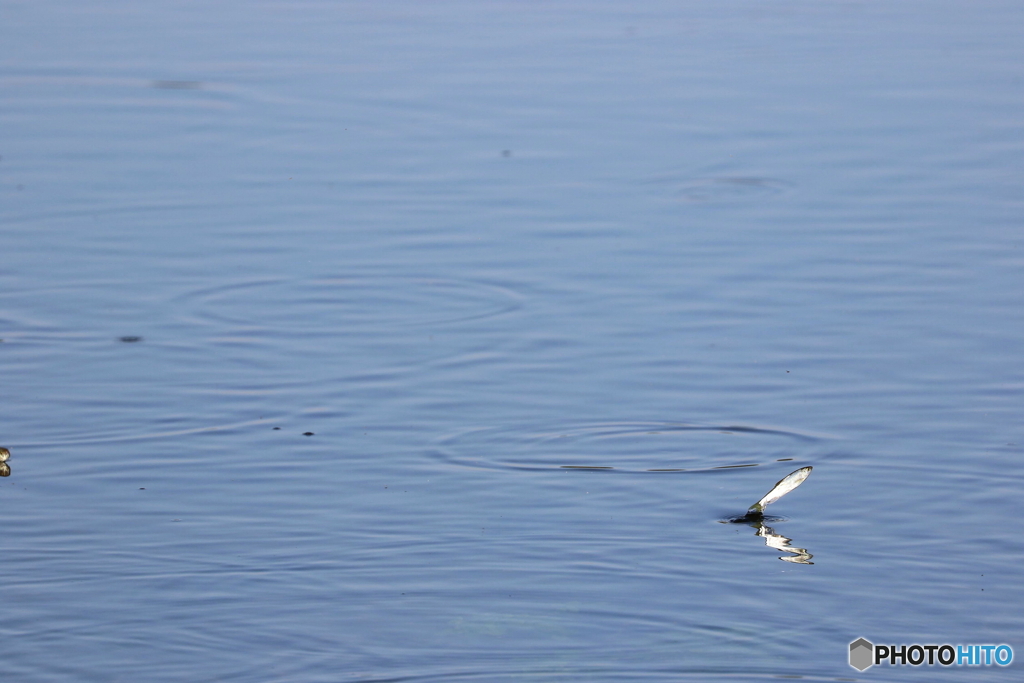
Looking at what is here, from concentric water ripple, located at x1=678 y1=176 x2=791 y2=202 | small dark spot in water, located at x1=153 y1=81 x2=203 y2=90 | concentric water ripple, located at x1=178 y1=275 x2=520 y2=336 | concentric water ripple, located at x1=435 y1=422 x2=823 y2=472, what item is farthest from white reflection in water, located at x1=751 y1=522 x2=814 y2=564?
small dark spot in water, located at x1=153 y1=81 x2=203 y2=90

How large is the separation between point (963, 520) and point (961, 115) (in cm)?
634

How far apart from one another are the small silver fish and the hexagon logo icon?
105cm

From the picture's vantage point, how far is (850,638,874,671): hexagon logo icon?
4.96m

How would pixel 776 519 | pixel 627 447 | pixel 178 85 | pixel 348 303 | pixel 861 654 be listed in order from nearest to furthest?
pixel 861 654 → pixel 776 519 → pixel 627 447 → pixel 348 303 → pixel 178 85

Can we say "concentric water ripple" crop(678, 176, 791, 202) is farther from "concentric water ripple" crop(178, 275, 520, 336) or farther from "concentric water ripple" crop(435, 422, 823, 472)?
"concentric water ripple" crop(435, 422, 823, 472)

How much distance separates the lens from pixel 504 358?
307 inches

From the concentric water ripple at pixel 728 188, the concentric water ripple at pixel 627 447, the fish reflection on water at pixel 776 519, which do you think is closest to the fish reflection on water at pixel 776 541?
the fish reflection on water at pixel 776 519

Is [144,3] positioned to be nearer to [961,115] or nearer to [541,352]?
[961,115]

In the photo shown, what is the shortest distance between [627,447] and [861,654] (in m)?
1.89

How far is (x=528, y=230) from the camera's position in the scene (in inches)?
376

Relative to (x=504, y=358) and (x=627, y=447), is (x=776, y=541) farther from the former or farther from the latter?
(x=504, y=358)

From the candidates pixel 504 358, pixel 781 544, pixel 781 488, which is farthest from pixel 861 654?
pixel 504 358

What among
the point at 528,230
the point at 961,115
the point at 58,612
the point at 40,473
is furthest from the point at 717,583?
the point at 961,115

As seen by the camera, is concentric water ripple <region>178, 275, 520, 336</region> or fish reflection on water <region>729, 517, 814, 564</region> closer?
fish reflection on water <region>729, 517, 814, 564</region>
